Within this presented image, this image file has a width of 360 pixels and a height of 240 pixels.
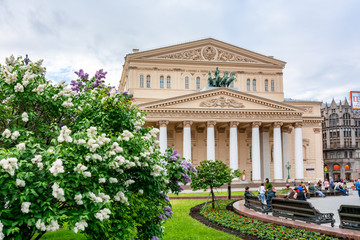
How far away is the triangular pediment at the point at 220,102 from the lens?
47.4 m

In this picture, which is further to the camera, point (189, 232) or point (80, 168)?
point (189, 232)

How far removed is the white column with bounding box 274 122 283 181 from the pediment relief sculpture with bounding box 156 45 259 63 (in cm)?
1370

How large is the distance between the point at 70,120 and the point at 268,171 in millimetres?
47030

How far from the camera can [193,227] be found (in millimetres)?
14766

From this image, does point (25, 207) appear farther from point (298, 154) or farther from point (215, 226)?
point (298, 154)

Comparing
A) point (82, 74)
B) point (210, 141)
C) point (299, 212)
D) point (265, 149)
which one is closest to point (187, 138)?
point (210, 141)

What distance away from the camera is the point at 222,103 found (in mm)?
48719

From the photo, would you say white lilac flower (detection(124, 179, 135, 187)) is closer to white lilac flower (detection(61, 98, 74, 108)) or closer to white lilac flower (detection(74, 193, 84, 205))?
white lilac flower (detection(74, 193, 84, 205))

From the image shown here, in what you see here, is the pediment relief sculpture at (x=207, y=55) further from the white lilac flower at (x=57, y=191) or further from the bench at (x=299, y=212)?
the white lilac flower at (x=57, y=191)

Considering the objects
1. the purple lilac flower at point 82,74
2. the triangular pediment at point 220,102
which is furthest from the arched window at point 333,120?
the purple lilac flower at point 82,74

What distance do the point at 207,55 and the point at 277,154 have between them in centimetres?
1835

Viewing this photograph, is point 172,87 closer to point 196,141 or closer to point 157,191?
point 196,141

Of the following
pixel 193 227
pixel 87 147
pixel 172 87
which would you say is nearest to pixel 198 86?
pixel 172 87

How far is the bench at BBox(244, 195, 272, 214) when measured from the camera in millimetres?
16942
